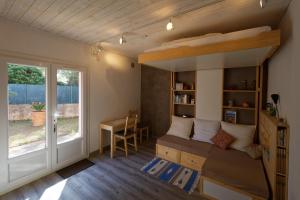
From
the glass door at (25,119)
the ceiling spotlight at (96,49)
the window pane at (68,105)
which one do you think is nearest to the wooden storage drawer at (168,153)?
the window pane at (68,105)

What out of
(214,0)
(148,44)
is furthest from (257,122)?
(148,44)

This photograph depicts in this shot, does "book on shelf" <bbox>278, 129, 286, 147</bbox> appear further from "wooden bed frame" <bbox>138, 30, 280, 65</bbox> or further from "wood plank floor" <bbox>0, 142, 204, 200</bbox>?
"wood plank floor" <bbox>0, 142, 204, 200</bbox>

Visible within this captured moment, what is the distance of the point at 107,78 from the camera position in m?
3.78

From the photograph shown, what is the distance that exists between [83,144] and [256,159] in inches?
129

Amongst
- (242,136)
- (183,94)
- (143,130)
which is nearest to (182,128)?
(183,94)

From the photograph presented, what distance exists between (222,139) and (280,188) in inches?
46.0

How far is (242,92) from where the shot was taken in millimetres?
3193

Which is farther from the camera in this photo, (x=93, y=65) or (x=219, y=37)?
(x=93, y=65)

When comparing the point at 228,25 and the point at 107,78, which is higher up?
the point at 228,25

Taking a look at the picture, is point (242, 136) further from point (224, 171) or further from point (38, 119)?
point (38, 119)

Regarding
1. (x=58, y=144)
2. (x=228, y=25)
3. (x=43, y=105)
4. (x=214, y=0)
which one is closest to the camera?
(x=214, y=0)

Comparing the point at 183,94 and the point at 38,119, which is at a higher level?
the point at 183,94

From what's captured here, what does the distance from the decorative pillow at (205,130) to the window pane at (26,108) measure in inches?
117

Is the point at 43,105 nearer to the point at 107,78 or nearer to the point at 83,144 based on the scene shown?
the point at 83,144
